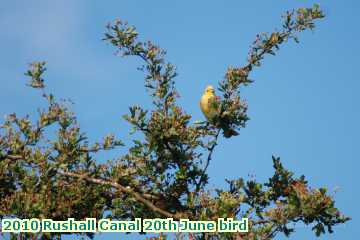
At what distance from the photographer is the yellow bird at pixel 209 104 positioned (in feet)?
37.8

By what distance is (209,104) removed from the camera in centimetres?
1159

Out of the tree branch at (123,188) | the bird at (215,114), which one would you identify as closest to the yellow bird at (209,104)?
the bird at (215,114)

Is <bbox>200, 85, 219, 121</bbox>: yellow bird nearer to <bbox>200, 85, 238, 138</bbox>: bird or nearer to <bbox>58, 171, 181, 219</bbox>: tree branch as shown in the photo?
<bbox>200, 85, 238, 138</bbox>: bird

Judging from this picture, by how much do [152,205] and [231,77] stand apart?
2.48 meters

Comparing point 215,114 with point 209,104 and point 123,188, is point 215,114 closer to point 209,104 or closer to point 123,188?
point 209,104

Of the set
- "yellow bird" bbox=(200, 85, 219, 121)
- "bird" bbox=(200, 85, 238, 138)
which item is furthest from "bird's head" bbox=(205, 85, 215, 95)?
"bird" bbox=(200, 85, 238, 138)

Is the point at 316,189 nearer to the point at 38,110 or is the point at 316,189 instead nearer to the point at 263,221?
the point at 263,221

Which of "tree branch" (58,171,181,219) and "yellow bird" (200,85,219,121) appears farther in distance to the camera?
A: "tree branch" (58,171,181,219)

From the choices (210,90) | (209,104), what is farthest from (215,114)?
(210,90)

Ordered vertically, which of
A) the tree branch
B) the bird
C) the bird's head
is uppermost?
the bird's head

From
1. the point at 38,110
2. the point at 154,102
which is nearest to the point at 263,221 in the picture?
the point at 154,102

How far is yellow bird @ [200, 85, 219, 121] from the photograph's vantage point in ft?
37.8

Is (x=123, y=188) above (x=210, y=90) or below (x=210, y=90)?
below

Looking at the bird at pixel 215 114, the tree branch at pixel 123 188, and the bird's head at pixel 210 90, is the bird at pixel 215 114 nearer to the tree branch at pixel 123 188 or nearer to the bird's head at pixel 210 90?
the bird's head at pixel 210 90
